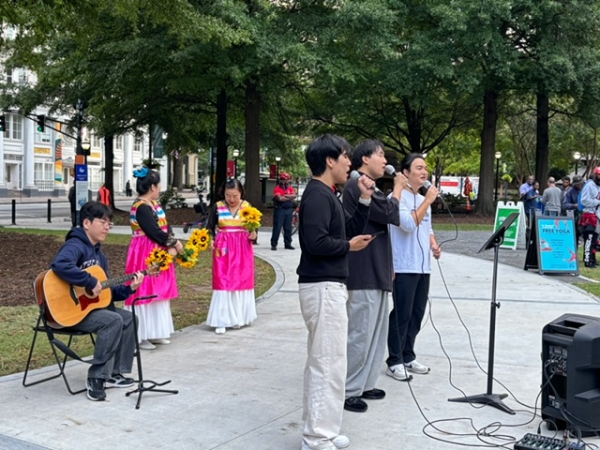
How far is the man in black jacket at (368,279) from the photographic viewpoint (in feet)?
16.5

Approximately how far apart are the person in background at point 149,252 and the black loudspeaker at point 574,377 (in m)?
3.72

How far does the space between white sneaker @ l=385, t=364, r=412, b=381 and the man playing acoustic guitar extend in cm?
222

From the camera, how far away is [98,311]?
551 cm

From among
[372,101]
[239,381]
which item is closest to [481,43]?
[372,101]

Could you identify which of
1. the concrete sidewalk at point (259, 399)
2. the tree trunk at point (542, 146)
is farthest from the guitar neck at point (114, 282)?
the tree trunk at point (542, 146)

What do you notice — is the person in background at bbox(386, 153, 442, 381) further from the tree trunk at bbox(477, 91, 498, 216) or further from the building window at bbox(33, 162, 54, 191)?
the building window at bbox(33, 162, 54, 191)

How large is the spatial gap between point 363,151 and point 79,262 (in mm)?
2414

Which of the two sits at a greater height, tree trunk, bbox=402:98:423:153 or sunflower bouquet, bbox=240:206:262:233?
tree trunk, bbox=402:98:423:153

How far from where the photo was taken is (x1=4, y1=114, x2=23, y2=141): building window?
5931 cm

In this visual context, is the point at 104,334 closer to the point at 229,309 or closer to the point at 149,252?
the point at 149,252

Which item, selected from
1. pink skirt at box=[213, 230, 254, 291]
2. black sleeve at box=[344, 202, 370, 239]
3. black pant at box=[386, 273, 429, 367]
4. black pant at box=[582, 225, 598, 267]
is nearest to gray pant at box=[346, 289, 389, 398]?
black sleeve at box=[344, 202, 370, 239]

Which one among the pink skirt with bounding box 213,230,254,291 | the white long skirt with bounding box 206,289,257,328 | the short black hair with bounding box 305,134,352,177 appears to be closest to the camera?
the short black hair with bounding box 305,134,352,177

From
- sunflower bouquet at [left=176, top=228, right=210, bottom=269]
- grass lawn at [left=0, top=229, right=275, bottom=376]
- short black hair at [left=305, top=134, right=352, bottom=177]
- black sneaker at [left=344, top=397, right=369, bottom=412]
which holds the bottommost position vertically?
grass lawn at [left=0, top=229, right=275, bottom=376]

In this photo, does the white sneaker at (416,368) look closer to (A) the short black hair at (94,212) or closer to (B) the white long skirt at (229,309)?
(B) the white long skirt at (229,309)
